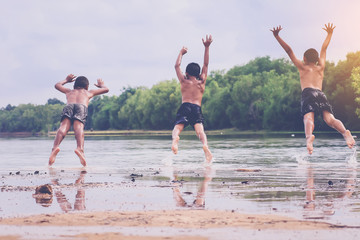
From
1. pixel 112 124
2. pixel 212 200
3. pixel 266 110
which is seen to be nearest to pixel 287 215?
pixel 212 200

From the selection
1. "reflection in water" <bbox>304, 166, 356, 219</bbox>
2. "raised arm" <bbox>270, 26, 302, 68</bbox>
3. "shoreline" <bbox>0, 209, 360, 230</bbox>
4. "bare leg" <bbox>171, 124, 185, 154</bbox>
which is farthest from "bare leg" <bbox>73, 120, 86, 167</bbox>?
"shoreline" <bbox>0, 209, 360, 230</bbox>

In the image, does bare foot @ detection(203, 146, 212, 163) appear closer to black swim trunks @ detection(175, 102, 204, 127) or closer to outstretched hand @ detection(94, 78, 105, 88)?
black swim trunks @ detection(175, 102, 204, 127)

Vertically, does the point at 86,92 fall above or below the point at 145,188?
above

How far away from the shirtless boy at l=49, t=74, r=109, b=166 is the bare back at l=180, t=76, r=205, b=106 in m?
1.92

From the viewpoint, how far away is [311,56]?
13.9 meters

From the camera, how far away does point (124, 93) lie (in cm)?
19900

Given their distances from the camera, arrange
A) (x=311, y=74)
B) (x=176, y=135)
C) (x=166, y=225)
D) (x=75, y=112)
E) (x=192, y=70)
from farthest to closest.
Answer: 1. (x=75, y=112)
2. (x=192, y=70)
3. (x=176, y=135)
4. (x=311, y=74)
5. (x=166, y=225)

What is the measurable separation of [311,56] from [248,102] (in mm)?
99926

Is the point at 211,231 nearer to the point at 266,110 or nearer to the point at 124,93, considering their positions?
the point at 266,110

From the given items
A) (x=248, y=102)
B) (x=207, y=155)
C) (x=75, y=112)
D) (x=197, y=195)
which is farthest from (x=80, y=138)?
(x=248, y=102)

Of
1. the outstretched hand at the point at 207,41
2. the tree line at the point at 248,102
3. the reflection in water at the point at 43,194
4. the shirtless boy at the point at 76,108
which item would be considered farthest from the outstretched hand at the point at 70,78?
the tree line at the point at 248,102

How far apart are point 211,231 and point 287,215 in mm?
1122

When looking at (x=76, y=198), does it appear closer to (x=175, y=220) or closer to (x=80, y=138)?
(x=175, y=220)

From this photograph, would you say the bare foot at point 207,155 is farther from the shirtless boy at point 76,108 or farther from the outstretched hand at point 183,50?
the shirtless boy at point 76,108
